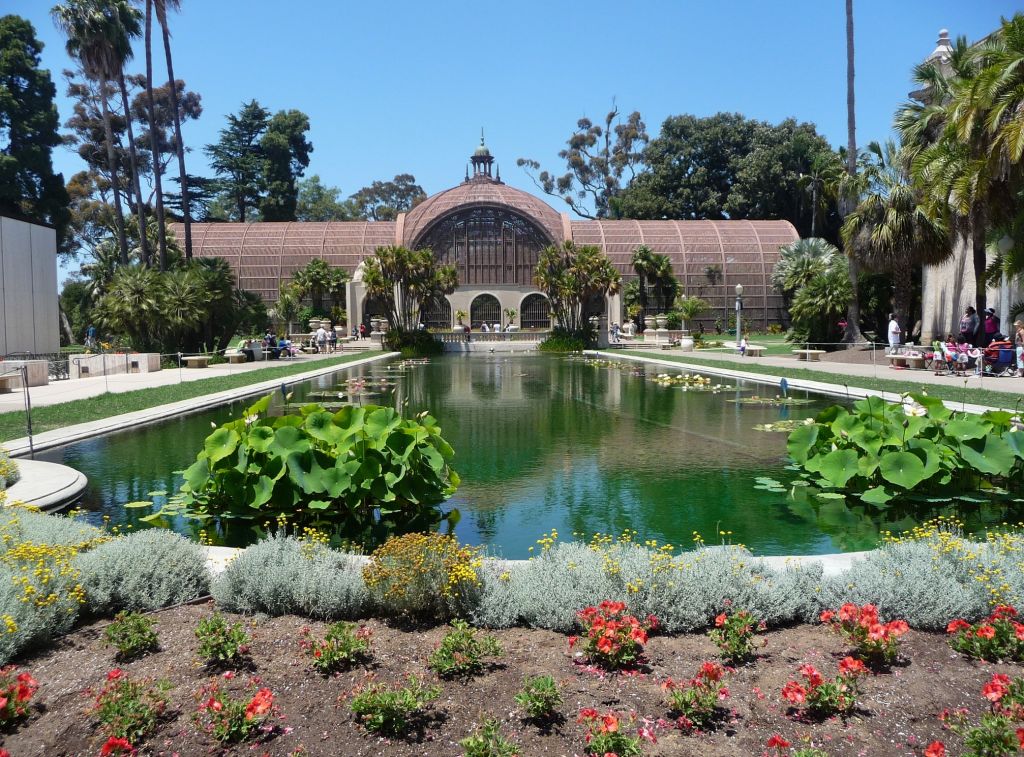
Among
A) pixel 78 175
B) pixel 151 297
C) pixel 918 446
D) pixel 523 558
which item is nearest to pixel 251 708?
pixel 523 558

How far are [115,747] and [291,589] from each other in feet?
5.61

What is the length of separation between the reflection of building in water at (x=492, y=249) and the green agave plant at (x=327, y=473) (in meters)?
50.5

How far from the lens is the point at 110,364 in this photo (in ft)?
90.6

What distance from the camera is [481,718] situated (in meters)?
3.83

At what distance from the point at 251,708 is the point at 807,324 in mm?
36132

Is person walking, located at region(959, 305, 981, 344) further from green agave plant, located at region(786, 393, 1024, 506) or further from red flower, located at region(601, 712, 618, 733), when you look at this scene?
red flower, located at region(601, 712, 618, 733)

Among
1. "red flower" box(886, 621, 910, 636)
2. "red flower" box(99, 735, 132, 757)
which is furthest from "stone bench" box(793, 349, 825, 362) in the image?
"red flower" box(99, 735, 132, 757)

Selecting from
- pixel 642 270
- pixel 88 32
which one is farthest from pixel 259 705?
pixel 642 270

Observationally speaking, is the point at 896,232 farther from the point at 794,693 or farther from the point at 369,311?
the point at 369,311

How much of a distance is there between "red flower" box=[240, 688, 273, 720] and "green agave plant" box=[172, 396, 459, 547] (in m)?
3.43

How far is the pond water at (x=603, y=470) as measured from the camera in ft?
24.8

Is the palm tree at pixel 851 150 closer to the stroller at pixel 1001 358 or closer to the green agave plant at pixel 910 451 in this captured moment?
the stroller at pixel 1001 358

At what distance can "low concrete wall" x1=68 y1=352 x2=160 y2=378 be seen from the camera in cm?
2658

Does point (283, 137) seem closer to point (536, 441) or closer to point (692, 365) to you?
point (692, 365)
